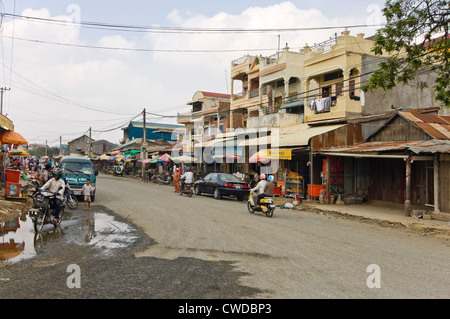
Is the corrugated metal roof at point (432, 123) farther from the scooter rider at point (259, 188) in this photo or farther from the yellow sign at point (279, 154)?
the scooter rider at point (259, 188)

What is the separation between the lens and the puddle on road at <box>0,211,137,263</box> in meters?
8.05

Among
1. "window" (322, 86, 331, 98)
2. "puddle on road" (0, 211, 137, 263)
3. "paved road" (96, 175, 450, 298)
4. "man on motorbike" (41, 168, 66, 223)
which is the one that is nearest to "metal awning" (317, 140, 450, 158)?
"paved road" (96, 175, 450, 298)

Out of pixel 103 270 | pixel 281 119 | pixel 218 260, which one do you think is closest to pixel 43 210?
pixel 103 270

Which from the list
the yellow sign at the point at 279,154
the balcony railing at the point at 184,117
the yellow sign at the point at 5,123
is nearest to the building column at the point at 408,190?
the yellow sign at the point at 279,154

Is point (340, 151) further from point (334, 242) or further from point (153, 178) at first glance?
point (153, 178)

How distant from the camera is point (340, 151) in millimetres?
17516

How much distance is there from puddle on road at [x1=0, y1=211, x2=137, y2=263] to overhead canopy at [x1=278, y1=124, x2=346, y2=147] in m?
11.6

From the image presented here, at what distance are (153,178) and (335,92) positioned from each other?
22.8 meters

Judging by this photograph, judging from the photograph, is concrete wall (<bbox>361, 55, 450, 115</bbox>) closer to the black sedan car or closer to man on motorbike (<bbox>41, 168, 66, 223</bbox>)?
the black sedan car

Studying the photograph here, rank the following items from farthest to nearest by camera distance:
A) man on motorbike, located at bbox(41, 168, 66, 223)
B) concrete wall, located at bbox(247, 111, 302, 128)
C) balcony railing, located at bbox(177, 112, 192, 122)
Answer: balcony railing, located at bbox(177, 112, 192, 122) < concrete wall, located at bbox(247, 111, 302, 128) < man on motorbike, located at bbox(41, 168, 66, 223)

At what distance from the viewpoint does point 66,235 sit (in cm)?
982

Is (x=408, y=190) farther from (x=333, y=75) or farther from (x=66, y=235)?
(x=333, y=75)

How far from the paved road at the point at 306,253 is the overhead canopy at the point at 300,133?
25.1ft

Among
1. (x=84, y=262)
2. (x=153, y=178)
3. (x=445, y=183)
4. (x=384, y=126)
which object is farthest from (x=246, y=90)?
(x=84, y=262)
